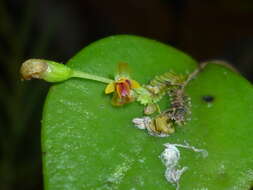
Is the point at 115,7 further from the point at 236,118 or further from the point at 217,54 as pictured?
the point at 236,118

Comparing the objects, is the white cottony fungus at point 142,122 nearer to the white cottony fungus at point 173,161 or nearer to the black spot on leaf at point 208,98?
the white cottony fungus at point 173,161

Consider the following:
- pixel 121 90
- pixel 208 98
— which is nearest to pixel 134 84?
pixel 121 90

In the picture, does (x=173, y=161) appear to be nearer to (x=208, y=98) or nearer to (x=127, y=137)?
(x=127, y=137)

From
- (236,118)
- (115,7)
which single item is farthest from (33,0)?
(236,118)

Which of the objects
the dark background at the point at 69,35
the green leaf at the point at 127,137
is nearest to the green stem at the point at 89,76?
the green leaf at the point at 127,137

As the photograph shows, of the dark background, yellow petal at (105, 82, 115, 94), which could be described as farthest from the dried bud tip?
the dark background

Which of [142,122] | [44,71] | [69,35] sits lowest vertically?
[69,35]

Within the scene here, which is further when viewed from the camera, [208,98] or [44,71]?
[208,98]
